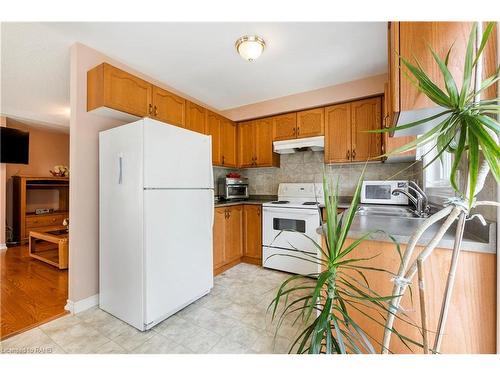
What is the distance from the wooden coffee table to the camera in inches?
111

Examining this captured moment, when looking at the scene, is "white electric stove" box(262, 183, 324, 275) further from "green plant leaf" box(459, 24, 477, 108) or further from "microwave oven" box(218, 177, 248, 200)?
"green plant leaf" box(459, 24, 477, 108)

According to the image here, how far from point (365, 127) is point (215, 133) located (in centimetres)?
201

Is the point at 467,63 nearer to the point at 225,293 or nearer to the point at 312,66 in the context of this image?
the point at 312,66

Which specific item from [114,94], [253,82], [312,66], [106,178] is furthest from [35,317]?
[312,66]

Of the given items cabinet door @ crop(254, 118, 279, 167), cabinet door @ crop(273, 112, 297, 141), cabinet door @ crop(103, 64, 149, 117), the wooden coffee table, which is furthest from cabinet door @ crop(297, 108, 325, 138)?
the wooden coffee table

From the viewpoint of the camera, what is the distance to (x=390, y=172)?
278 cm

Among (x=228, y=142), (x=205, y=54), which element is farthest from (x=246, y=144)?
(x=205, y=54)

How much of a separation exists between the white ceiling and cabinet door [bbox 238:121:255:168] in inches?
20.8

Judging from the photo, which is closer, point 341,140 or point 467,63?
point 467,63

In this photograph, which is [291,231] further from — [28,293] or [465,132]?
[28,293]

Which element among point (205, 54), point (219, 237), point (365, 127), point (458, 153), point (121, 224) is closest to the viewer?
point (458, 153)

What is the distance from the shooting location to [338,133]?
9.24ft

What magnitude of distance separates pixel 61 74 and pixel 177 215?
236cm

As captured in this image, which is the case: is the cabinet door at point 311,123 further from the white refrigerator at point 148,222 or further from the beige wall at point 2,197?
the beige wall at point 2,197
